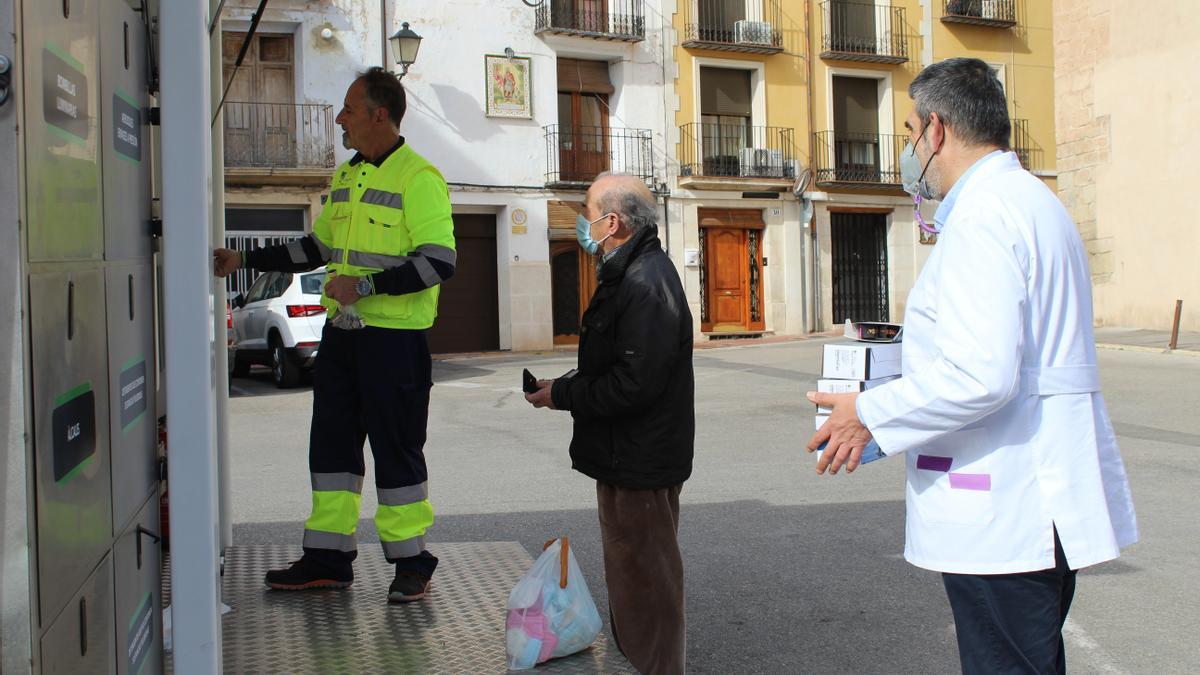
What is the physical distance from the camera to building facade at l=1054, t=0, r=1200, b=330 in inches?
925

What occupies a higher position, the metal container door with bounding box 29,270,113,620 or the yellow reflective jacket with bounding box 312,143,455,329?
the yellow reflective jacket with bounding box 312,143,455,329

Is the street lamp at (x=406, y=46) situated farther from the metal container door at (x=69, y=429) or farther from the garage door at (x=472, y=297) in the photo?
the metal container door at (x=69, y=429)

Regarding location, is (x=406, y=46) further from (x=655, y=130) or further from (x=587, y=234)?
(x=587, y=234)

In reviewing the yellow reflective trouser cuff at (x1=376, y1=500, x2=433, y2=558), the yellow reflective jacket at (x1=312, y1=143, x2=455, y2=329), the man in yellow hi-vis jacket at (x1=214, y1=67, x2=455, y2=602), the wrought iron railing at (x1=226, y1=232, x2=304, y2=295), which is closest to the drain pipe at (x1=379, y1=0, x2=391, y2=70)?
the wrought iron railing at (x1=226, y1=232, x2=304, y2=295)

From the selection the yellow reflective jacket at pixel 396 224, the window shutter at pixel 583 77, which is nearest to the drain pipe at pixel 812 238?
the window shutter at pixel 583 77

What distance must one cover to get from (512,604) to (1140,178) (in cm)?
2432

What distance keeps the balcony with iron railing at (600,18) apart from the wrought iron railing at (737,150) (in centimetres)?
266

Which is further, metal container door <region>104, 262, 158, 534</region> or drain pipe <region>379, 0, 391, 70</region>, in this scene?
drain pipe <region>379, 0, 391, 70</region>

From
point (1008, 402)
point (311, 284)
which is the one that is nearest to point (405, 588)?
point (1008, 402)

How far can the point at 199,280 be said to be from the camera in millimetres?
2240

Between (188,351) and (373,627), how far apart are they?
6.68ft

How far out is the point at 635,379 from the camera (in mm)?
3596

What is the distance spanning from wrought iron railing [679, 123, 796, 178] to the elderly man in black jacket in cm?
2346

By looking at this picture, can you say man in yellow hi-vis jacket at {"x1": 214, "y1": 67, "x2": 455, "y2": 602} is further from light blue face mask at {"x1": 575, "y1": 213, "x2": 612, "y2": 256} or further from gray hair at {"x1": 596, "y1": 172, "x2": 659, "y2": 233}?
gray hair at {"x1": 596, "y1": 172, "x2": 659, "y2": 233}
